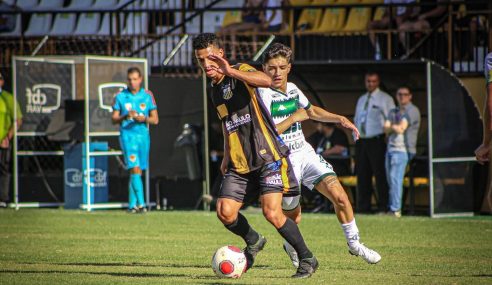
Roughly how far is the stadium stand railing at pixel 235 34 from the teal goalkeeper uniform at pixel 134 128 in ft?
9.17

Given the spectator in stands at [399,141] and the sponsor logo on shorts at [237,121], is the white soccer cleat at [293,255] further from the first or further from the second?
the spectator in stands at [399,141]

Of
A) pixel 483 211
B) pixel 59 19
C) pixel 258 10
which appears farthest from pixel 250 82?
pixel 59 19

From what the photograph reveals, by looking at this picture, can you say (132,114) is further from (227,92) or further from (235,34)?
(227,92)

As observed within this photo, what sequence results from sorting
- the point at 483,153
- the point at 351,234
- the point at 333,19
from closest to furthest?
the point at 483,153 < the point at 351,234 < the point at 333,19

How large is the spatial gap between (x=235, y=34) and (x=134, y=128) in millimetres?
3093

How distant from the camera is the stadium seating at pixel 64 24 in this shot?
2487 centimetres

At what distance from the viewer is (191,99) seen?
63.6ft

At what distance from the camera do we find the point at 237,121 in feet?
30.5

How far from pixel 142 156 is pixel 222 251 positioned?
29.3ft

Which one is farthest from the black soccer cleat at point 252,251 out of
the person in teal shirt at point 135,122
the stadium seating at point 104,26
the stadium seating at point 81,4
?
the stadium seating at point 81,4

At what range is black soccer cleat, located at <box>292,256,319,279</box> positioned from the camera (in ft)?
30.4

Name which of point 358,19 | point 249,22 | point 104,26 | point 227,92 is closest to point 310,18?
point 358,19

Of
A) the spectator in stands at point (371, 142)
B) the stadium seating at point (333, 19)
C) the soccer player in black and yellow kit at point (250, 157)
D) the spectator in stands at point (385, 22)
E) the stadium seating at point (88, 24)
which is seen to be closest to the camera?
the soccer player in black and yellow kit at point (250, 157)

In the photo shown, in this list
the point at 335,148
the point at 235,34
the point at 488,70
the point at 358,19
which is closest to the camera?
the point at 488,70
